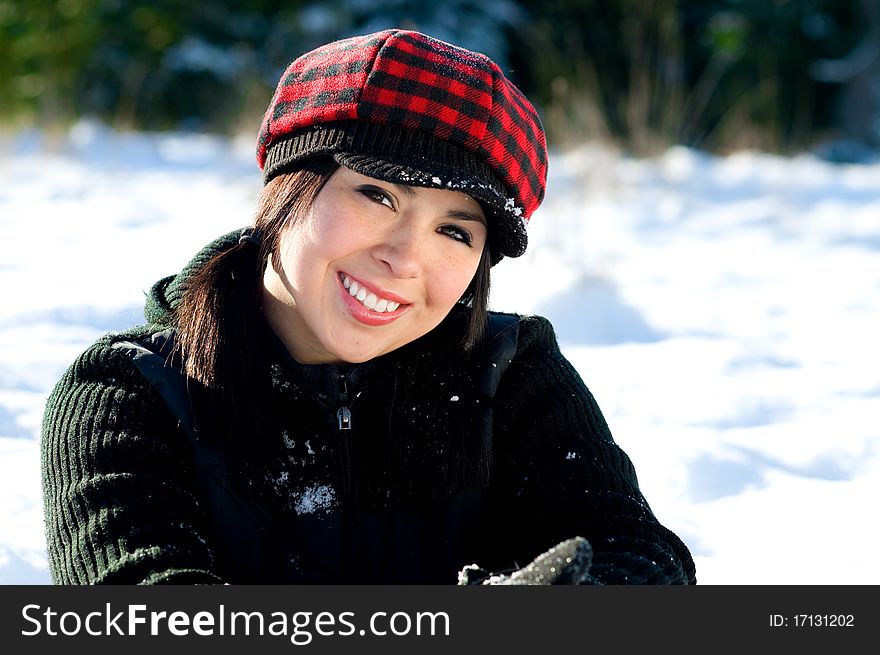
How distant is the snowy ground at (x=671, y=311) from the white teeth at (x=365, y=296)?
96 centimetres

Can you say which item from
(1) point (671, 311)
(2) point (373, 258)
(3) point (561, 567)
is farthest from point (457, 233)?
(1) point (671, 311)

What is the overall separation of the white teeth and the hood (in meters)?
0.29

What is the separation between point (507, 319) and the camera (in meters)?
2.16

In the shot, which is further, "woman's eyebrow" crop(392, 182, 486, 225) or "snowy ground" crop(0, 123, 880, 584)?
"snowy ground" crop(0, 123, 880, 584)

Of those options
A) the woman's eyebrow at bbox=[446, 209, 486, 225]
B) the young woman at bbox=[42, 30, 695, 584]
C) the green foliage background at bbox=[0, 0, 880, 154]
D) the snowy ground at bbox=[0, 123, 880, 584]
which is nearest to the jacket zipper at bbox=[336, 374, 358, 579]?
the young woman at bbox=[42, 30, 695, 584]

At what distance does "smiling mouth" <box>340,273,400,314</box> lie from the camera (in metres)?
1.78

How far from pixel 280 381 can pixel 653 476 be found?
1.31 meters

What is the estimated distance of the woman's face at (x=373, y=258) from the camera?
1.77 m

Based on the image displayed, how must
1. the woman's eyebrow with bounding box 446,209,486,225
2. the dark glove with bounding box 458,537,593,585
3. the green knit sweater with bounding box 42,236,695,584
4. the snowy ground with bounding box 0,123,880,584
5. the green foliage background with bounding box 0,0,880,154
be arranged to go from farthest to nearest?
the green foliage background with bounding box 0,0,880,154, the snowy ground with bounding box 0,123,880,584, the woman's eyebrow with bounding box 446,209,486,225, the green knit sweater with bounding box 42,236,695,584, the dark glove with bounding box 458,537,593,585

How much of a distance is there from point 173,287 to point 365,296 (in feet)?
1.46

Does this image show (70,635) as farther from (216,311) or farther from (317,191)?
(317,191)

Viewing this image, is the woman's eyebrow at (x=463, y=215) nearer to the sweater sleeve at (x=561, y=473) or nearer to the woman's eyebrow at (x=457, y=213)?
the woman's eyebrow at (x=457, y=213)

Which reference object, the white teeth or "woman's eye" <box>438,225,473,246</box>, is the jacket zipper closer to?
the white teeth

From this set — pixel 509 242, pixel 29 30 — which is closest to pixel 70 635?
pixel 509 242
